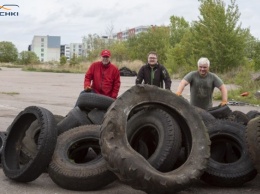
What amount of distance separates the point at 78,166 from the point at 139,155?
109cm

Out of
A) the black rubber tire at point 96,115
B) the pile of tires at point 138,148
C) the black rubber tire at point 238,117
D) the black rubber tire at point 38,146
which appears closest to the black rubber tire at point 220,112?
the black rubber tire at point 238,117

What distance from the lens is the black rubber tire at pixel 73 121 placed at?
725 centimetres

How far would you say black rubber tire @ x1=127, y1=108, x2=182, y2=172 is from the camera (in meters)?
5.59

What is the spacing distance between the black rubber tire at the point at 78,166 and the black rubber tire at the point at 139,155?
44cm

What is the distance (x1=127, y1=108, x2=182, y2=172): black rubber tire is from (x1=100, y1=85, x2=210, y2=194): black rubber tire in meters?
0.17

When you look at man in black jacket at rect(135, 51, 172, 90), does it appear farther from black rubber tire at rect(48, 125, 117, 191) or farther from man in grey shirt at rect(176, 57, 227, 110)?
black rubber tire at rect(48, 125, 117, 191)

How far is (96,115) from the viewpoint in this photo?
7.35m

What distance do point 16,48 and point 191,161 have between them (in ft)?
437

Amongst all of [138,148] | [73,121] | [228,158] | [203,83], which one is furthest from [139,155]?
[203,83]

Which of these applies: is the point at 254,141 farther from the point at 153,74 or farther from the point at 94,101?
the point at 153,74

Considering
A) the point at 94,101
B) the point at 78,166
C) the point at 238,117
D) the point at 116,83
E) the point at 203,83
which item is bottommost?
the point at 78,166

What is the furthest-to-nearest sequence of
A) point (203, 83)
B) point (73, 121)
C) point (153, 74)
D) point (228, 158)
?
point (153, 74), point (203, 83), point (73, 121), point (228, 158)

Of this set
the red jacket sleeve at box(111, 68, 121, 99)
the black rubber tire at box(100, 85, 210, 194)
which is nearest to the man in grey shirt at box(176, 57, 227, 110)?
the red jacket sleeve at box(111, 68, 121, 99)

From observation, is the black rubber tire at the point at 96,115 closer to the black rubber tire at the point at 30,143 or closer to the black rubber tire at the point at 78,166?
the black rubber tire at the point at 78,166
